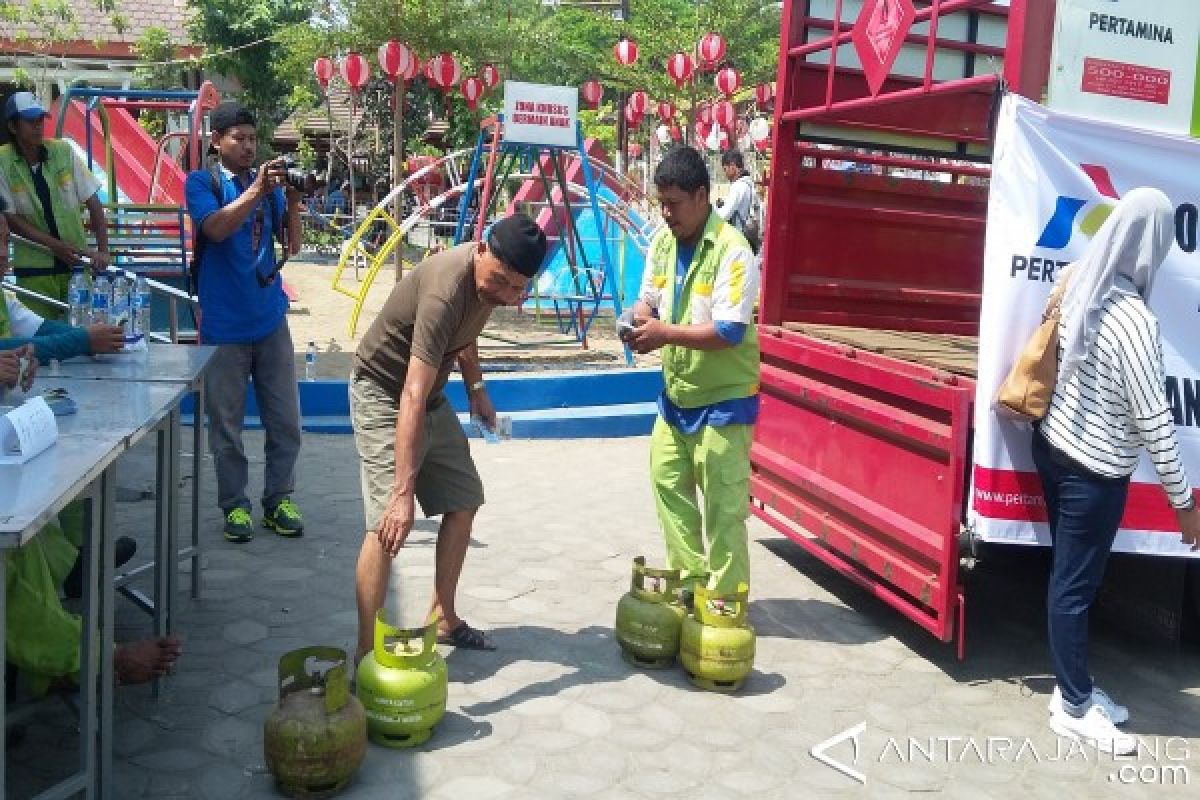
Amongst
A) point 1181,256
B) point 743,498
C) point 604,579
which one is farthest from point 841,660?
point 1181,256

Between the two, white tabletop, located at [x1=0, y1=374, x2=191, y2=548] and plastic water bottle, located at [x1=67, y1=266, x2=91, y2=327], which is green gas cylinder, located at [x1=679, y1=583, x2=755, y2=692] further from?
plastic water bottle, located at [x1=67, y1=266, x2=91, y2=327]

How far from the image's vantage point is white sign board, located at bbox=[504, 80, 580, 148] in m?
9.41

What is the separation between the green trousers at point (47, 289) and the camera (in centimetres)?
546

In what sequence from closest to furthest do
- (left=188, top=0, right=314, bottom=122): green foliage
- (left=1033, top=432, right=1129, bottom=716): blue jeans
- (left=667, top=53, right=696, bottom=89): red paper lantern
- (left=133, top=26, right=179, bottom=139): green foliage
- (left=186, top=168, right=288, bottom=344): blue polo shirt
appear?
1. (left=1033, top=432, right=1129, bottom=716): blue jeans
2. (left=186, top=168, right=288, bottom=344): blue polo shirt
3. (left=667, top=53, right=696, bottom=89): red paper lantern
4. (left=133, top=26, right=179, bottom=139): green foliage
5. (left=188, top=0, right=314, bottom=122): green foliage

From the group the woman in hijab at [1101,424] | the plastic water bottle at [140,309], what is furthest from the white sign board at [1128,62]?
the plastic water bottle at [140,309]

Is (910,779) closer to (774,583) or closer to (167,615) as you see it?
(774,583)

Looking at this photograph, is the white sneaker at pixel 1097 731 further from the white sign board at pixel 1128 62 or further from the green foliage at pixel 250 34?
the green foliage at pixel 250 34

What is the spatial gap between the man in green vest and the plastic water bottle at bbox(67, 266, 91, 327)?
2.37 m

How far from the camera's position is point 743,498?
13.7 ft

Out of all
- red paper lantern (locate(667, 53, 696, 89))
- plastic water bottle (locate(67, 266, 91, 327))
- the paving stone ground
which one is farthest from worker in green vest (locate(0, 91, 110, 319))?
red paper lantern (locate(667, 53, 696, 89))

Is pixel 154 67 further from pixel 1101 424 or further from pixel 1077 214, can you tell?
pixel 1101 424

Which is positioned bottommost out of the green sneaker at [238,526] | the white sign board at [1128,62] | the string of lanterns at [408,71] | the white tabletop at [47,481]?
the green sneaker at [238,526]

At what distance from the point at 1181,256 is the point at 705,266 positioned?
5.64 feet

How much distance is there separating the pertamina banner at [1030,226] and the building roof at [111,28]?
17.7 m
